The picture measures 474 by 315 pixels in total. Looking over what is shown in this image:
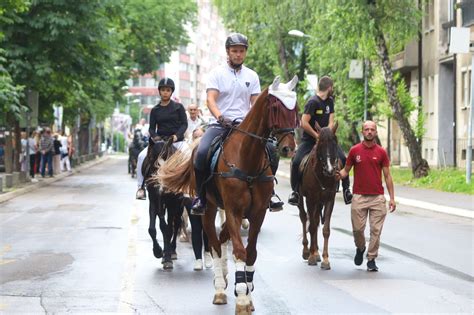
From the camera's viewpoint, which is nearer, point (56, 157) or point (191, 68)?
point (56, 157)

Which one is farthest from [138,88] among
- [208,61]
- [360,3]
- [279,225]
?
[279,225]

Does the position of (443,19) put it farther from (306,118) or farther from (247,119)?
(247,119)

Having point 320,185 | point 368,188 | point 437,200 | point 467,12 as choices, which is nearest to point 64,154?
point 467,12

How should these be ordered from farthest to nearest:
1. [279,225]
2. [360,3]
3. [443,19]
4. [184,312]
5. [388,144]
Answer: [388,144], [443,19], [360,3], [279,225], [184,312]

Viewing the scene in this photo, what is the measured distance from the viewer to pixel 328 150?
531 inches

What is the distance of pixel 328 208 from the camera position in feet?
46.1

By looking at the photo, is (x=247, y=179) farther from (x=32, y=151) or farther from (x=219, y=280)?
(x=32, y=151)

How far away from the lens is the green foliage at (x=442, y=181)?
3242cm

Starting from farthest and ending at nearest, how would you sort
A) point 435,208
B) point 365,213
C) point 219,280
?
point 435,208, point 365,213, point 219,280

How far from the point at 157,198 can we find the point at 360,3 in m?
22.9

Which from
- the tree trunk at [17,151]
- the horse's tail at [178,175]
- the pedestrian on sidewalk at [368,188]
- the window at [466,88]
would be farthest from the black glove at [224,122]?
the window at [466,88]

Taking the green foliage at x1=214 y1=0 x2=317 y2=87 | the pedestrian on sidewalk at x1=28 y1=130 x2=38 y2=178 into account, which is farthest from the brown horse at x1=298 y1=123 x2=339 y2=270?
the green foliage at x1=214 y1=0 x2=317 y2=87

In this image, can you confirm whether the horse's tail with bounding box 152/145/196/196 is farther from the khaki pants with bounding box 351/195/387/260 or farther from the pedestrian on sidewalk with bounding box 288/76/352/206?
the pedestrian on sidewalk with bounding box 288/76/352/206

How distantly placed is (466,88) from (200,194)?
1284 inches
